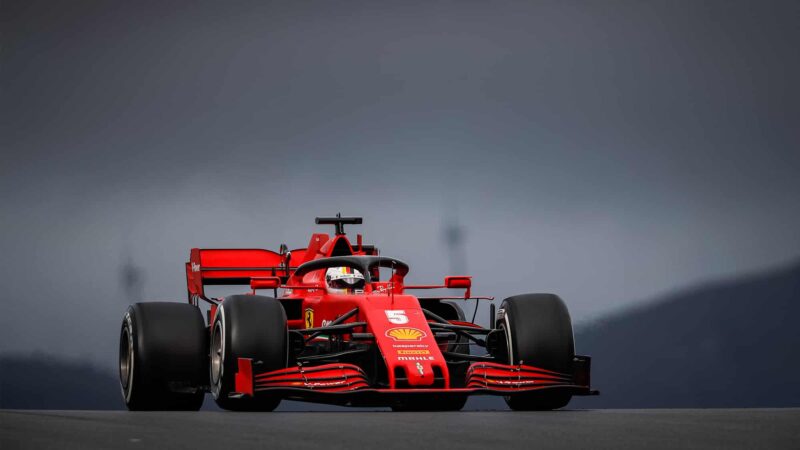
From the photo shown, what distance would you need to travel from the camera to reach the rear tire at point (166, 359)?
43.4ft

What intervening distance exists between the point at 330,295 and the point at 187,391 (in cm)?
191

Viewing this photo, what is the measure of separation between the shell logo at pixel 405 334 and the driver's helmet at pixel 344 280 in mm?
2108

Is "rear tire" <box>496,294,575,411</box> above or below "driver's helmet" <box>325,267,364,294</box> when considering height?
below

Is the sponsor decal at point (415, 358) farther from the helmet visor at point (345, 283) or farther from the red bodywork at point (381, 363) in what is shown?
the helmet visor at point (345, 283)

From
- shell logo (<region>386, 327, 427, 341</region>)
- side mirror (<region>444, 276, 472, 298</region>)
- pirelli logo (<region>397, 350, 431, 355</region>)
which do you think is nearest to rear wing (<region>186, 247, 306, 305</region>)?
side mirror (<region>444, 276, 472, 298</region>)

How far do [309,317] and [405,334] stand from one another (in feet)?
7.82

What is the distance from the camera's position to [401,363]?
36.8 feet

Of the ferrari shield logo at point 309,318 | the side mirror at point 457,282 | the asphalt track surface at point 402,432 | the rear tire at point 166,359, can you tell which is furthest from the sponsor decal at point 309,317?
the asphalt track surface at point 402,432

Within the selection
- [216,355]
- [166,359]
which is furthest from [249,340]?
[166,359]

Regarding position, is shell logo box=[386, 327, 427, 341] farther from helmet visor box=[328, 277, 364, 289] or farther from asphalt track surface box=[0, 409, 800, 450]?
asphalt track surface box=[0, 409, 800, 450]

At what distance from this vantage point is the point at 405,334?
11.7m

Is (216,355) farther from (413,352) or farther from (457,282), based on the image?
(457,282)

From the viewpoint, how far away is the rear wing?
16344mm

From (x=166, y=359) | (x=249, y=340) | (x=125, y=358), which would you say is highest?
(x=249, y=340)
